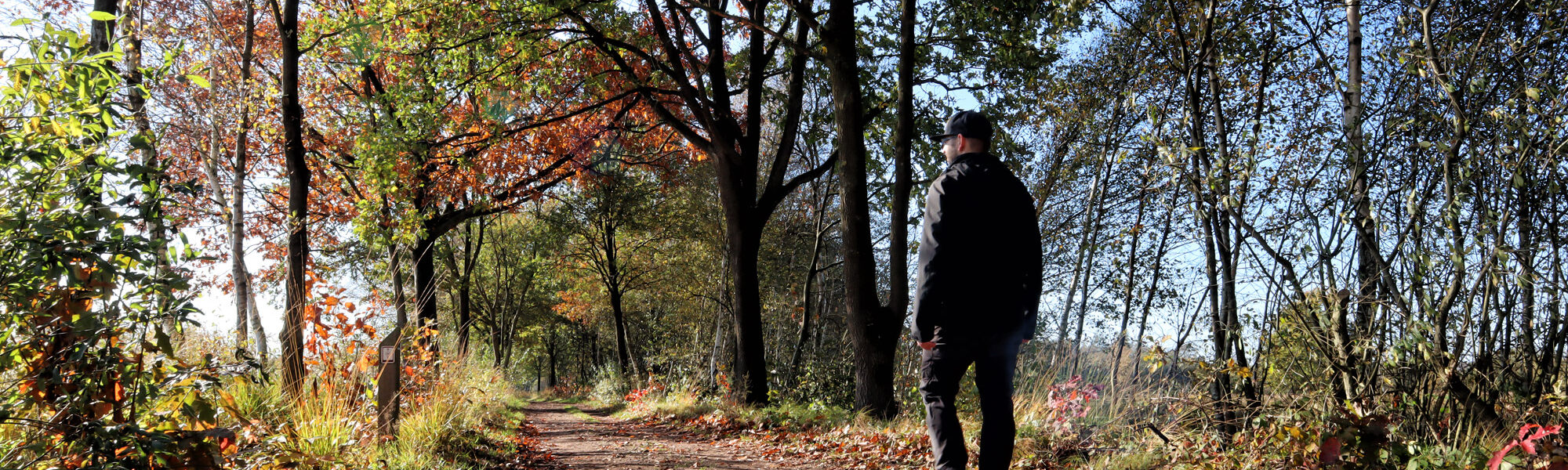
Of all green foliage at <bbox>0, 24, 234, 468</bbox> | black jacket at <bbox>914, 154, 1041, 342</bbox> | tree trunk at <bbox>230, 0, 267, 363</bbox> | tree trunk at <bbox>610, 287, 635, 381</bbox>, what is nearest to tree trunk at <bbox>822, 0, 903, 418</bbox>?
black jacket at <bbox>914, 154, 1041, 342</bbox>

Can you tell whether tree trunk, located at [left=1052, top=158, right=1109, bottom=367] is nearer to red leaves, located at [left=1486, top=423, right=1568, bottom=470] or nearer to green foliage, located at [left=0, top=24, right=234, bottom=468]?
red leaves, located at [left=1486, top=423, right=1568, bottom=470]

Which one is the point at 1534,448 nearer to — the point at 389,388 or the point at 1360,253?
the point at 1360,253

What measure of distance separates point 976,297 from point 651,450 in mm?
5109

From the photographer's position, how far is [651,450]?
7.90m

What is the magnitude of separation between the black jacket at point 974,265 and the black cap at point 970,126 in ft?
0.76

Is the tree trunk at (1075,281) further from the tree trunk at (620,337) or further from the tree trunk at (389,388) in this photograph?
the tree trunk at (620,337)

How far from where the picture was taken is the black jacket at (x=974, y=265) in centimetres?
358

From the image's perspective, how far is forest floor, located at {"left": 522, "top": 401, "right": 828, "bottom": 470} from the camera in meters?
6.57

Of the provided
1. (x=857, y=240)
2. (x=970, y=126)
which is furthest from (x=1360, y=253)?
(x=857, y=240)

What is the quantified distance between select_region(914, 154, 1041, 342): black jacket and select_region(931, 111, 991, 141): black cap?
0.23m

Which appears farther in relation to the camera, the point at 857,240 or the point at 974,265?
the point at 857,240

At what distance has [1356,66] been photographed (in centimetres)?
530

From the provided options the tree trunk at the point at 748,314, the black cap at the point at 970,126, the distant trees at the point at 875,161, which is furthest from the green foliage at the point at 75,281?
the tree trunk at the point at 748,314

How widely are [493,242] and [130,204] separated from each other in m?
24.3
